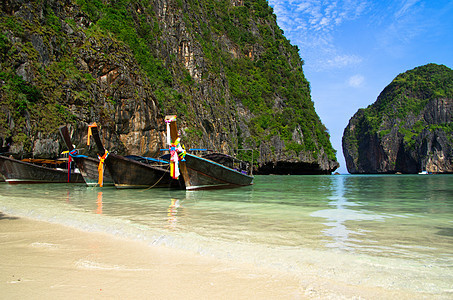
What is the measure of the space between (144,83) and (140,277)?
34348mm

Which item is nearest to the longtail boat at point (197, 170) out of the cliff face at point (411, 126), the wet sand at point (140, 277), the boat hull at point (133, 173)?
the boat hull at point (133, 173)

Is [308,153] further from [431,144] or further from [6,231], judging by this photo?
[6,231]

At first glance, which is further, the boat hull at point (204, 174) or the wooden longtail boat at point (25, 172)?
the wooden longtail boat at point (25, 172)

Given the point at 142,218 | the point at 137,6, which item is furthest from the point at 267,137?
the point at 142,218

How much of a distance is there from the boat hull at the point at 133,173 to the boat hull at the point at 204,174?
198 cm

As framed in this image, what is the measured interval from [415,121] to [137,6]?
126524 mm

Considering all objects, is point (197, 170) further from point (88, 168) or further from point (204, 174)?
point (88, 168)

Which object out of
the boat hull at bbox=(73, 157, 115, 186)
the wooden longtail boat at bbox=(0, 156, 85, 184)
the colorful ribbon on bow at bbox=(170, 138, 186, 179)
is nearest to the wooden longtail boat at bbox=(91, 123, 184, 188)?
the boat hull at bbox=(73, 157, 115, 186)

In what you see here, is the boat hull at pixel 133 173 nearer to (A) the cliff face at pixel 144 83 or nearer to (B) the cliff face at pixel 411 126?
(A) the cliff face at pixel 144 83

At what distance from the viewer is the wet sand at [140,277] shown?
7.51 ft

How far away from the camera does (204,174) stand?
1534 centimetres

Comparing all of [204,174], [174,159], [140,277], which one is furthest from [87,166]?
[140,277]

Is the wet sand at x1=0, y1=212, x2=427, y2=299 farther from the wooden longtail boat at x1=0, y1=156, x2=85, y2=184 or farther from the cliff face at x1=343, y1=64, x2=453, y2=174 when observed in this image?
the cliff face at x1=343, y1=64, x2=453, y2=174

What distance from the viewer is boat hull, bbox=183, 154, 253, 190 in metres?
14.6
